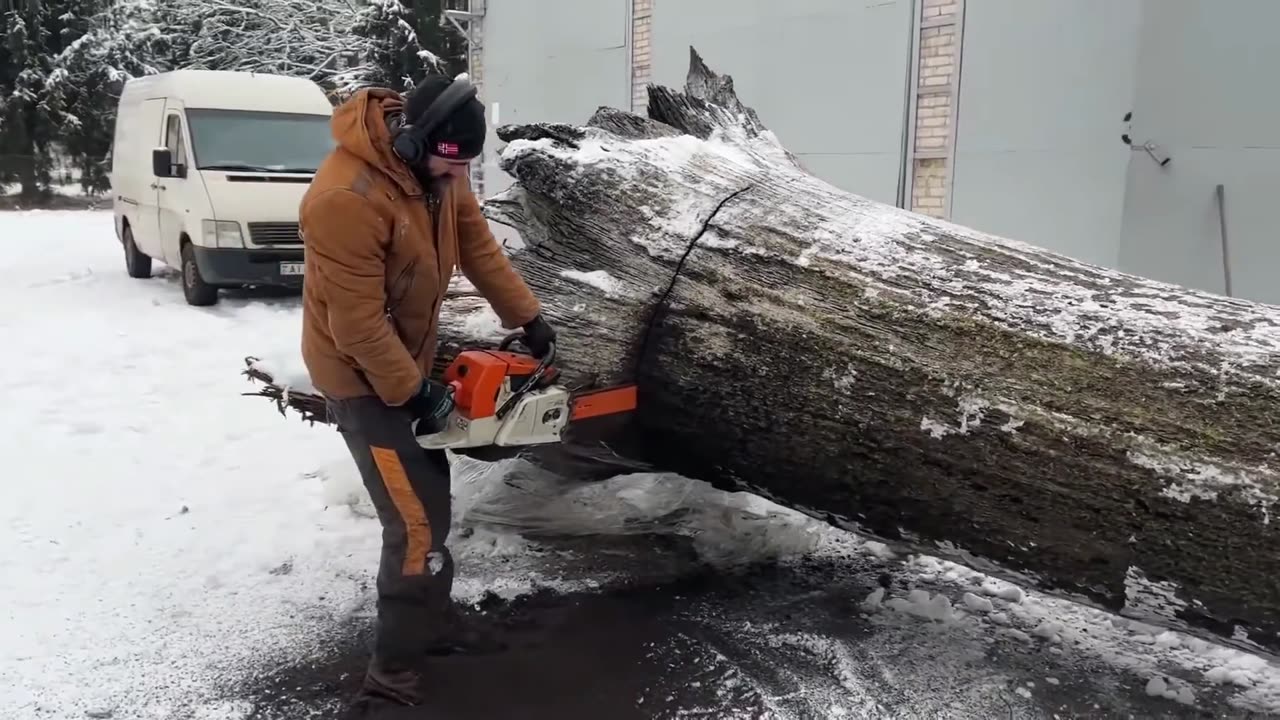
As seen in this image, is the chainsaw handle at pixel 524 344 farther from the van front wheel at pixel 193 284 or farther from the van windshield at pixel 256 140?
the van windshield at pixel 256 140

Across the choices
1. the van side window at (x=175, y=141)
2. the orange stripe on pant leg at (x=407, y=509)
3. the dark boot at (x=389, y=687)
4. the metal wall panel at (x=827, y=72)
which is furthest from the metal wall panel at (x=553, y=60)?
the dark boot at (x=389, y=687)

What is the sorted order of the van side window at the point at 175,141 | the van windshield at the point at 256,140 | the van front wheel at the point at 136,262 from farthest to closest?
1. the van front wheel at the point at 136,262
2. the van side window at the point at 175,141
3. the van windshield at the point at 256,140

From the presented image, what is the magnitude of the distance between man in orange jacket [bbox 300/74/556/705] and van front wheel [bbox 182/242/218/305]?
681 cm

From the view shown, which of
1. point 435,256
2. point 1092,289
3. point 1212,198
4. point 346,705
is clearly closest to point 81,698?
point 346,705

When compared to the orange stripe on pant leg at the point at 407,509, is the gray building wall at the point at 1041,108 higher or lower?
higher

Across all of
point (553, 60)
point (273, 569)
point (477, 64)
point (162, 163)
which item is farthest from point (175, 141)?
point (477, 64)

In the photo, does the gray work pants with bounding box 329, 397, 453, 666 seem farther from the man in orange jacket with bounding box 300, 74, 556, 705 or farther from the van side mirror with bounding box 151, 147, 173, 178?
the van side mirror with bounding box 151, 147, 173, 178

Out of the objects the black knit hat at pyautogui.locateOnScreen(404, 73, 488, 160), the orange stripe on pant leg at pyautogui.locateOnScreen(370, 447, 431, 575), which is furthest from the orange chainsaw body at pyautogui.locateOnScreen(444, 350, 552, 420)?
the black knit hat at pyautogui.locateOnScreen(404, 73, 488, 160)

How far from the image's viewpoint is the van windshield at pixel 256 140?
924 centimetres

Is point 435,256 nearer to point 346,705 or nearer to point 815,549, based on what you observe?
point 346,705

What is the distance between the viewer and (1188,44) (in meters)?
6.76

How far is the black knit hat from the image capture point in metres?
2.53

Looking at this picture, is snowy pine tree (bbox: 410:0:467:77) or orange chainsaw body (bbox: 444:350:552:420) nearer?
orange chainsaw body (bbox: 444:350:552:420)

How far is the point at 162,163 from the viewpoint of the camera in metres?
9.20
